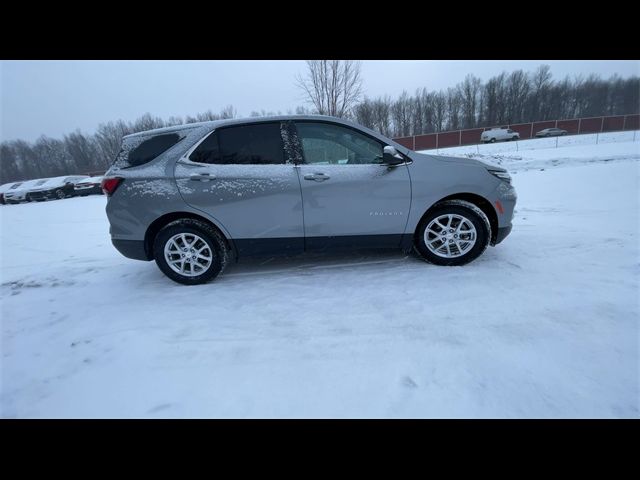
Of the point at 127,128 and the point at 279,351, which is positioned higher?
the point at 127,128

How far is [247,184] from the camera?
3150 millimetres

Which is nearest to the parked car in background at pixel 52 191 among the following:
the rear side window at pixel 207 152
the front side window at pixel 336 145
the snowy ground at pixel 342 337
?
the snowy ground at pixel 342 337

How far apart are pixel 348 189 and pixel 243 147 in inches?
50.4

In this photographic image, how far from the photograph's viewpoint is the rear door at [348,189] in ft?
10.4

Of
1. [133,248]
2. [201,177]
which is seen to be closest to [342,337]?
[201,177]

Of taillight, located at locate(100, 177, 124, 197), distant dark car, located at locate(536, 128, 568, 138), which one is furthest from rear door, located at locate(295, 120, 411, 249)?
distant dark car, located at locate(536, 128, 568, 138)

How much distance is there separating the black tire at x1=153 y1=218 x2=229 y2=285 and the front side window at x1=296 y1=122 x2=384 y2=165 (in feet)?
4.60

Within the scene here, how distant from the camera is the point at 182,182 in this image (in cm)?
315

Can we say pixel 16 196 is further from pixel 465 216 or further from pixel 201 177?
pixel 465 216

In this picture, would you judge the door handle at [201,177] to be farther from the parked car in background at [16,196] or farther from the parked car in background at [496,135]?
the parked car in background at [496,135]

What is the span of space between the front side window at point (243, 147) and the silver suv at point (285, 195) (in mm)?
11
